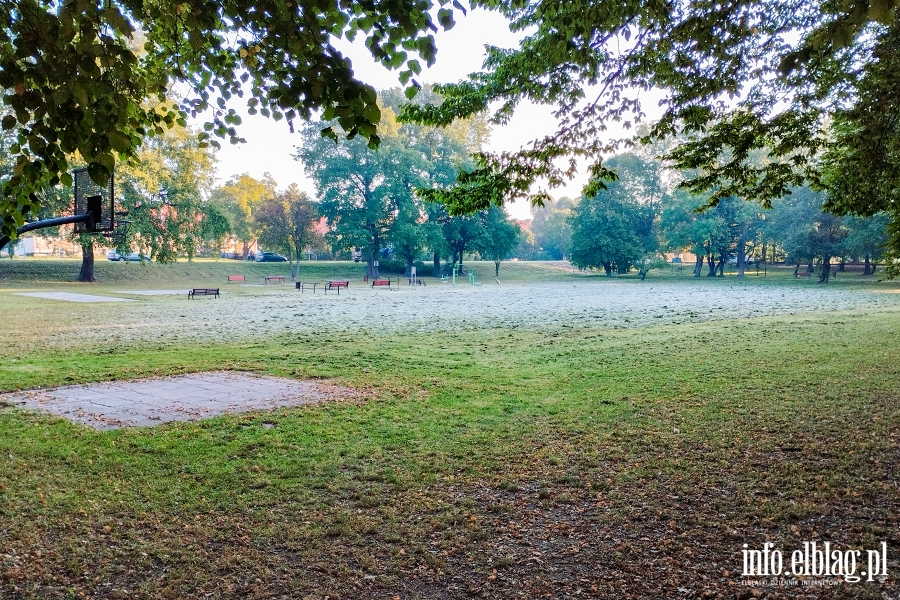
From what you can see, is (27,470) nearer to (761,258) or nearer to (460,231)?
(460,231)

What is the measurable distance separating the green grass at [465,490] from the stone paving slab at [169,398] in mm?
379

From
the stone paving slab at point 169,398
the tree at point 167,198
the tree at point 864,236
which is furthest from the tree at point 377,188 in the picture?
the stone paving slab at point 169,398

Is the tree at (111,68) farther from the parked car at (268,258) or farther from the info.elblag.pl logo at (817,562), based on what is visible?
the parked car at (268,258)

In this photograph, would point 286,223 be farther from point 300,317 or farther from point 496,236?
point 300,317

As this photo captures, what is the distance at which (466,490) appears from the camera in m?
4.45

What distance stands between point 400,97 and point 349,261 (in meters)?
19.4

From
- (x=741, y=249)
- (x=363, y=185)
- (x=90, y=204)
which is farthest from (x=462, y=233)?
(x=90, y=204)

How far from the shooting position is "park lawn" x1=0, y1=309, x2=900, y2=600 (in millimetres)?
3248

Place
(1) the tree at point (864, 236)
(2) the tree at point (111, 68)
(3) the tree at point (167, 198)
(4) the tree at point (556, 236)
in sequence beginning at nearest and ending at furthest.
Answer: (2) the tree at point (111, 68)
(3) the tree at point (167, 198)
(1) the tree at point (864, 236)
(4) the tree at point (556, 236)

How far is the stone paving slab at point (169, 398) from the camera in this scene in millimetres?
6523

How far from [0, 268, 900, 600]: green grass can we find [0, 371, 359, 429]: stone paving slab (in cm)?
38

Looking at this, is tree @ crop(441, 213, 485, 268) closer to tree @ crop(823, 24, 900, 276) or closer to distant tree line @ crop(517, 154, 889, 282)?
distant tree line @ crop(517, 154, 889, 282)

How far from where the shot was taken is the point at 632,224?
197 feet

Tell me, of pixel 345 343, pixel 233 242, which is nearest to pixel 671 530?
pixel 345 343
